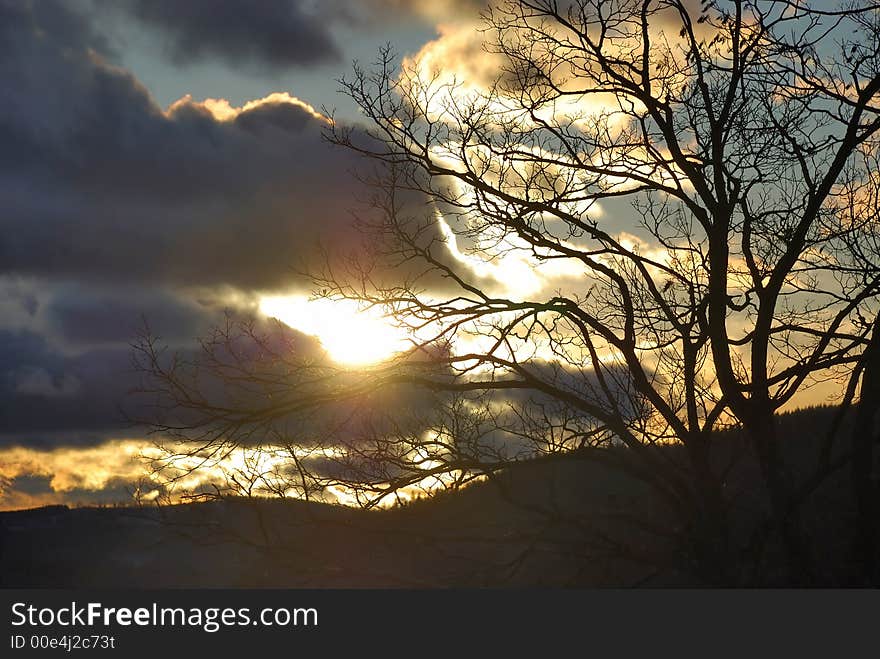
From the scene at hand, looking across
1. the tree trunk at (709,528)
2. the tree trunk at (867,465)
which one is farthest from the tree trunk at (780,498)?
the tree trunk at (867,465)

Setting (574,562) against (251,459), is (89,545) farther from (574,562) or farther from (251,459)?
(251,459)

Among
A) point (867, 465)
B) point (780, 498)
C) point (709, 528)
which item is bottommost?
point (709, 528)

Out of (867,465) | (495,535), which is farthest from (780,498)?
(495,535)

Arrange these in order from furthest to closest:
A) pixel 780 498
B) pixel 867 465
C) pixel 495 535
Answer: pixel 495 535
pixel 867 465
pixel 780 498

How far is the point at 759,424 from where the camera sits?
13.3m

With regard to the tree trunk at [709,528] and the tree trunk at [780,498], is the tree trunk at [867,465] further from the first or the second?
the tree trunk at [709,528]

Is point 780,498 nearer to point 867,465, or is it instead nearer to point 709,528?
point 709,528

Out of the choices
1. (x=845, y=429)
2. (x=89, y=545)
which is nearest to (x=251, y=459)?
(x=845, y=429)

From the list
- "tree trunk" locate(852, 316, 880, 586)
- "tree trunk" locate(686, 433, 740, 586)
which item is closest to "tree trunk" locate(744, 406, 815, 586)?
"tree trunk" locate(686, 433, 740, 586)

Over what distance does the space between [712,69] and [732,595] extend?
725 cm

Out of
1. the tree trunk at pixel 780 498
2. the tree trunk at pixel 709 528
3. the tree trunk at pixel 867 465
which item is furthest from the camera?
the tree trunk at pixel 709 528

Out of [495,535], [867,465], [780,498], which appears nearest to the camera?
[780,498]

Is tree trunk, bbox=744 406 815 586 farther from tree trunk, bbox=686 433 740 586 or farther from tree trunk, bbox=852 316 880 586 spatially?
tree trunk, bbox=852 316 880 586

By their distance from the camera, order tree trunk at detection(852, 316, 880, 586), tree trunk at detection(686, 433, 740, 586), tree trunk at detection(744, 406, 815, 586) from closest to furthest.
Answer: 1. tree trunk at detection(852, 316, 880, 586)
2. tree trunk at detection(744, 406, 815, 586)
3. tree trunk at detection(686, 433, 740, 586)
